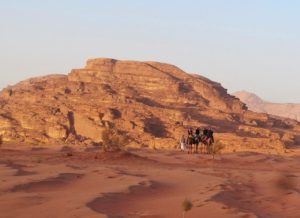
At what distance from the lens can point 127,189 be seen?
10.8 meters

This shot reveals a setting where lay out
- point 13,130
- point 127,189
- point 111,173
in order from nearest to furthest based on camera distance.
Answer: point 127,189 < point 111,173 < point 13,130

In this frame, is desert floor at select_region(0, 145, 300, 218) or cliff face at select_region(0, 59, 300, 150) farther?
cliff face at select_region(0, 59, 300, 150)

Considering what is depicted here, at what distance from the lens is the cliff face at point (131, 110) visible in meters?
50.6

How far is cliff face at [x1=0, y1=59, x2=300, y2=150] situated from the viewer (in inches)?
1991

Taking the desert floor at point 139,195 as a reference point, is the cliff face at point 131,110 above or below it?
above

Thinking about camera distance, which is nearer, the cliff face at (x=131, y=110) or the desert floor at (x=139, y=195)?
the desert floor at (x=139, y=195)

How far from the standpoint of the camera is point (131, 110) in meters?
55.9

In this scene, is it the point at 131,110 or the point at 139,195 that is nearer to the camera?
the point at 139,195

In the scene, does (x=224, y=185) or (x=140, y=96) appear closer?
(x=224, y=185)

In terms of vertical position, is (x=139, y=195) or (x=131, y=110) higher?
(x=131, y=110)

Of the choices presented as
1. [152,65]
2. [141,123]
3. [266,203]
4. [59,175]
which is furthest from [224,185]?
[152,65]

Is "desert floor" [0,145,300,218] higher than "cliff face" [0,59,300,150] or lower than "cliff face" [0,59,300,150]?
lower

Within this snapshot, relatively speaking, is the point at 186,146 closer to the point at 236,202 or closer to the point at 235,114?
the point at 236,202

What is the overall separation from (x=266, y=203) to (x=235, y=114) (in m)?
55.7
